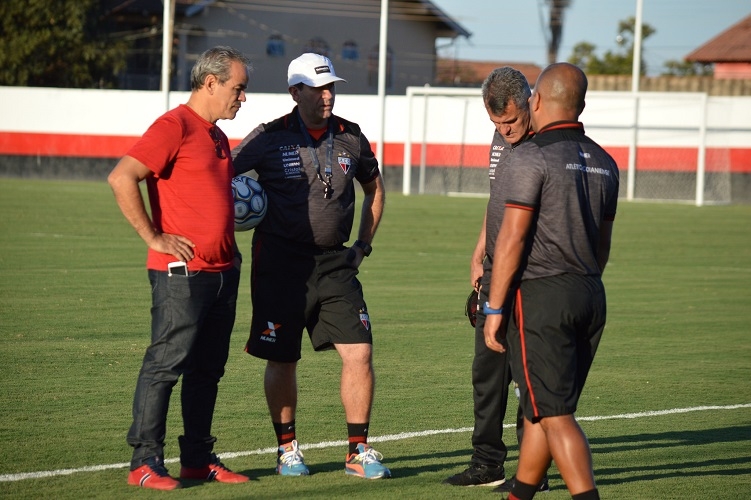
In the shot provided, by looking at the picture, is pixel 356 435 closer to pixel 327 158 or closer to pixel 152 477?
pixel 152 477

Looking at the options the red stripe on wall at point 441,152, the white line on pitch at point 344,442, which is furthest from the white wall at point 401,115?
the white line on pitch at point 344,442

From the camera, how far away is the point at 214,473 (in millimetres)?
6066

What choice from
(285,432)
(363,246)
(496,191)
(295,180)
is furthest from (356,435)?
(496,191)

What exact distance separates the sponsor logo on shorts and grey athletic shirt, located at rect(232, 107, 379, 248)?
48 centimetres

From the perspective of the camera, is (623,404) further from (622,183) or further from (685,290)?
(622,183)

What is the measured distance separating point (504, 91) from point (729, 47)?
59790 millimetres

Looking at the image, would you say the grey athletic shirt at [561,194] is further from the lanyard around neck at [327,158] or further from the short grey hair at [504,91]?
the lanyard around neck at [327,158]

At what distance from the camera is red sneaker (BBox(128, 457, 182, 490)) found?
19.0 feet

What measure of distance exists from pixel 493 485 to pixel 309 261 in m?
1.57

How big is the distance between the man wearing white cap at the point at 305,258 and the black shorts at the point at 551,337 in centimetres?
150

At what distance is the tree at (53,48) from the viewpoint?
150ft

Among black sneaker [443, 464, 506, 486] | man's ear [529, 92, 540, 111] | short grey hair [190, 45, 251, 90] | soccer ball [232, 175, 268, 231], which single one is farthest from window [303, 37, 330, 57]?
man's ear [529, 92, 540, 111]

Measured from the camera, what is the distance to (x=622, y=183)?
35.5 m

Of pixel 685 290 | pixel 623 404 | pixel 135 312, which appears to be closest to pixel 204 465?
pixel 623 404
